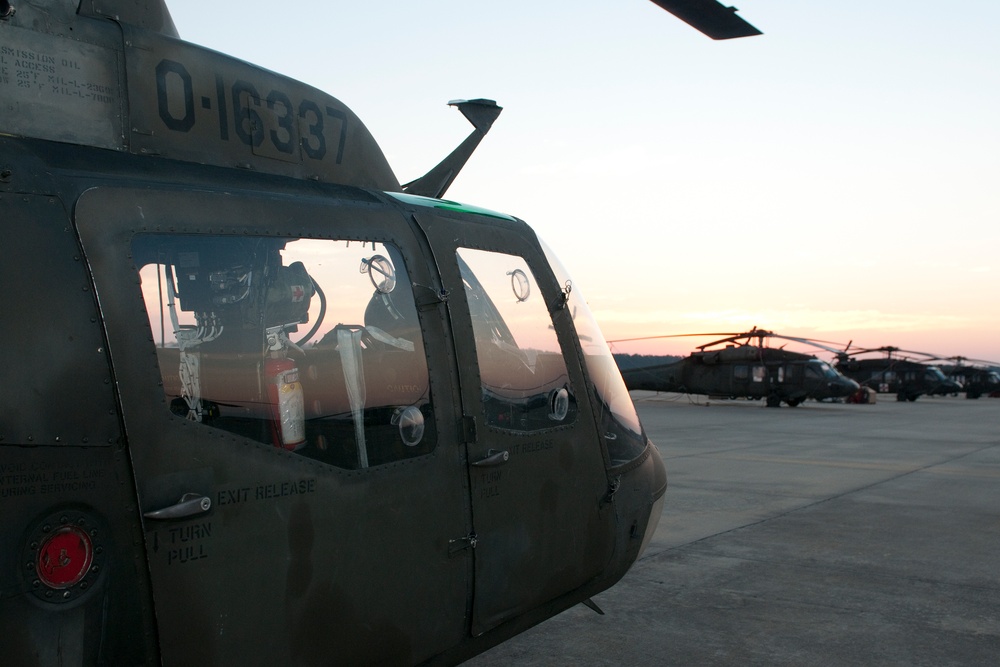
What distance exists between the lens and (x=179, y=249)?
9.87ft

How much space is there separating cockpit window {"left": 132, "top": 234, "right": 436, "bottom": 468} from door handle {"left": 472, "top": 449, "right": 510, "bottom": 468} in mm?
266

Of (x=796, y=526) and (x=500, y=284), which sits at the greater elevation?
(x=500, y=284)

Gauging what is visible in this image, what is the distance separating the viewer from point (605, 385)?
484cm

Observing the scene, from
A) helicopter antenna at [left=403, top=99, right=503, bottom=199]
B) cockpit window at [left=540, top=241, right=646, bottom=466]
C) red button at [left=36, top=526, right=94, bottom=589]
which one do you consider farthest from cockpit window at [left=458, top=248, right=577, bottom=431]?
red button at [left=36, top=526, right=94, bottom=589]

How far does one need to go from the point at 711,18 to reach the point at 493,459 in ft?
6.53

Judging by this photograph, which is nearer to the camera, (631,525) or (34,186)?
(34,186)

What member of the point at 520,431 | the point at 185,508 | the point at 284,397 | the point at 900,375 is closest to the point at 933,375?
the point at 900,375

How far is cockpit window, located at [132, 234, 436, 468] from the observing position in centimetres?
292

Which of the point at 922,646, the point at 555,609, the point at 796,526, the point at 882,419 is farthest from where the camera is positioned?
the point at 882,419

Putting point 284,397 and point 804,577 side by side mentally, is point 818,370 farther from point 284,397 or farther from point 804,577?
point 284,397

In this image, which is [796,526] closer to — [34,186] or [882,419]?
[34,186]

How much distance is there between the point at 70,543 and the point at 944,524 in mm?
8448

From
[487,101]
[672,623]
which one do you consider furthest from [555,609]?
[487,101]

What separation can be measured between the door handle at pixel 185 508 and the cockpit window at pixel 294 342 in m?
0.26
